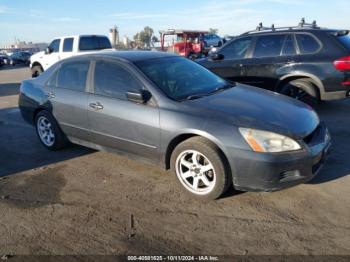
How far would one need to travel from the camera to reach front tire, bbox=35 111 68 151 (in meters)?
5.52

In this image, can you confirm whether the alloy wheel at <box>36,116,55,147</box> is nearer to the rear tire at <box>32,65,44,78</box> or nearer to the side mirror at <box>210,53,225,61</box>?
the side mirror at <box>210,53,225,61</box>

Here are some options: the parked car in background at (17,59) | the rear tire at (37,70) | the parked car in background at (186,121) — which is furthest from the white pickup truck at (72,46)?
the parked car in background at (17,59)

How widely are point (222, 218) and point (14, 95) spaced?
34.3ft

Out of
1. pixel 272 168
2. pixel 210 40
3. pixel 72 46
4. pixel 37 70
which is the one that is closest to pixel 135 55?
pixel 272 168

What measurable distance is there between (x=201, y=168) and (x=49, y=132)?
300 cm

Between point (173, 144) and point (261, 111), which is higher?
point (261, 111)

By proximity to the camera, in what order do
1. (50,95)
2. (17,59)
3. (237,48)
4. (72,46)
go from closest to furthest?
(50,95) < (237,48) < (72,46) < (17,59)

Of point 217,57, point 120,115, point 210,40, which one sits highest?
point 210,40

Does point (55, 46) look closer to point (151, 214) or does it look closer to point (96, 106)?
point (96, 106)

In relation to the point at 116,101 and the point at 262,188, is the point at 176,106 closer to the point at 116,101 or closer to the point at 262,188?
the point at 116,101

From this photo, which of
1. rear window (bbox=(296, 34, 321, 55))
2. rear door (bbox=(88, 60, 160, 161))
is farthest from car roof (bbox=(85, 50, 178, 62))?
rear window (bbox=(296, 34, 321, 55))

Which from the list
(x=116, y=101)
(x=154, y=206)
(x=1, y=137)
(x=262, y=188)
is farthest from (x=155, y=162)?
(x=1, y=137)

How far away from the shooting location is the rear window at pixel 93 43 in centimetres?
1370

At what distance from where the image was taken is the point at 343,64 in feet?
22.3
